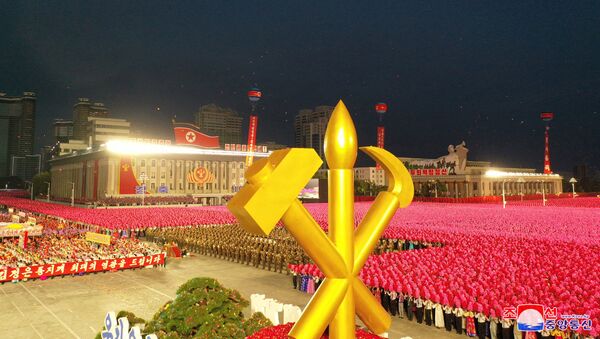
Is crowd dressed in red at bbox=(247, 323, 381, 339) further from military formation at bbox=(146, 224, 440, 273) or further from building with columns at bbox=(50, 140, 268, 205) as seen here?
building with columns at bbox=(50, 140, 268, 205)

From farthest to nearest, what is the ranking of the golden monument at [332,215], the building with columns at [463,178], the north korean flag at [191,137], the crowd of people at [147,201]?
the north korean flag at [191,137]
the building with columns at [463,178]
the crowd of people at [147,201]
the golden monument at [332,215]

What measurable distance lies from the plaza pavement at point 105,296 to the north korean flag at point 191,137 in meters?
60.3

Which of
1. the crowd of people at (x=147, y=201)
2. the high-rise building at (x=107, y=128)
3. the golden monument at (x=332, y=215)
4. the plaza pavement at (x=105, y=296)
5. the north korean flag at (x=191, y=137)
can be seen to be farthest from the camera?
the high-rise building at (x=107, y=128)

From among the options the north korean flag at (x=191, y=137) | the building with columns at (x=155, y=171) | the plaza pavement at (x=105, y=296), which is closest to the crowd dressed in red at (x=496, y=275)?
the plaza pavement at (x=105, y=296)

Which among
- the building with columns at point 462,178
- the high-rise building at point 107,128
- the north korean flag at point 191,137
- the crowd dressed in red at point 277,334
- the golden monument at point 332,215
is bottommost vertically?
the crowd dressed in red at point 277,334

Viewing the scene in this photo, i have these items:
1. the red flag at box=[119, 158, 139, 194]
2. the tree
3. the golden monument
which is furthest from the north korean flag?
the golden monument

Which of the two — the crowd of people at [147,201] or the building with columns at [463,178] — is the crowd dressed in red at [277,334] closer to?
the crowd of people at [147,201]

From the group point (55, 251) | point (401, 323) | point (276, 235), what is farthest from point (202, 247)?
point (401, 323)

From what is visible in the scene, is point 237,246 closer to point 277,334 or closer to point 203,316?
point 203,316

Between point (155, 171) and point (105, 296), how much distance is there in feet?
214

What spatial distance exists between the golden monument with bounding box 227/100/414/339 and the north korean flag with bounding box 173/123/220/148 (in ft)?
266

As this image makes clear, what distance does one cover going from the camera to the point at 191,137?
82.5 m

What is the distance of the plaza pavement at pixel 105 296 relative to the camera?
42.6 ft

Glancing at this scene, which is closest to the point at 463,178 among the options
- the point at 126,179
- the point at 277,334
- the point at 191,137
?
the point at 191,137
